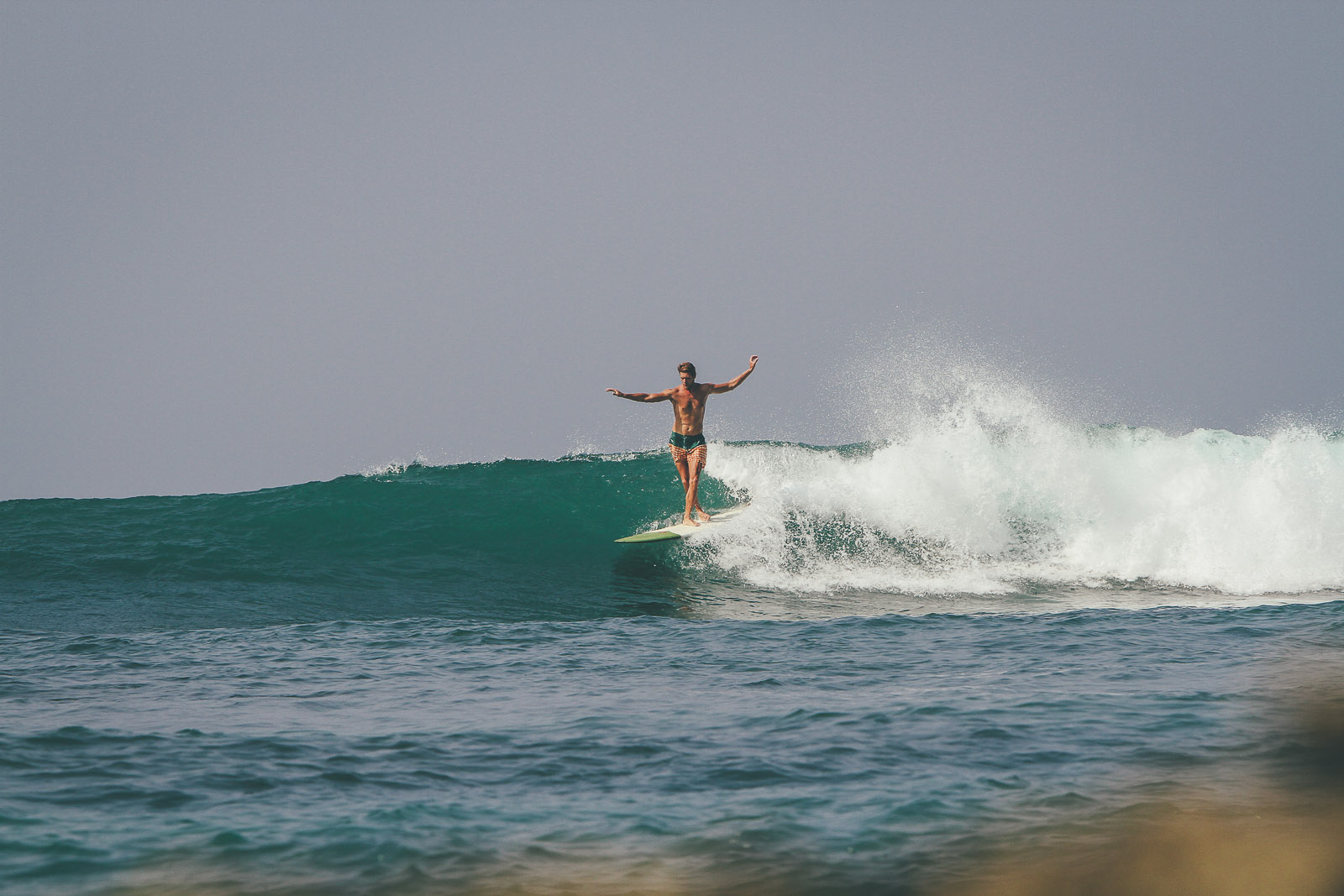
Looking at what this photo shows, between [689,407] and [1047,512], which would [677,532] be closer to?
[689,407]

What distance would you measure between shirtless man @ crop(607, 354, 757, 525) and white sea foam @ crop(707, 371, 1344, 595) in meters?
1.03

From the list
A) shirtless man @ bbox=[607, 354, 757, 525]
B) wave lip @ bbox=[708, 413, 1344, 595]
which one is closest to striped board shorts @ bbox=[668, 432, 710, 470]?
shirtless man @ bbox=[607, 354, 757, 525]

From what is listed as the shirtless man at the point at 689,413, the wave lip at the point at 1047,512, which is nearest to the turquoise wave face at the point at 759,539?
the wave lip at the point at 1047,512

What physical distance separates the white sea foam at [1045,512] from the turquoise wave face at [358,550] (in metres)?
1.67

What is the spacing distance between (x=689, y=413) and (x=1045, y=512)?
4922 mm

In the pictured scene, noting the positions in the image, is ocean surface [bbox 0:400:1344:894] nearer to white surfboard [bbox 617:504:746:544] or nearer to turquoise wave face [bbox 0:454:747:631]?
turquoise wave face [bbox 0:454:747:631]

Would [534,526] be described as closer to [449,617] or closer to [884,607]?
[449,617]

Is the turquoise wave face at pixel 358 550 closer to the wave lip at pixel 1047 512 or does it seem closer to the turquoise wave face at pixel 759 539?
the turquoise wave face at pixel 759 539

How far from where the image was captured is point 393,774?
16.0ft

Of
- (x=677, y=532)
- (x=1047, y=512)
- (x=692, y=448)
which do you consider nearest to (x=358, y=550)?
(x=677, y=532)

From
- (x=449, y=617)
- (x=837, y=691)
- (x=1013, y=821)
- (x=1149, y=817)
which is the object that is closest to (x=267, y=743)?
(x=837, y=691)

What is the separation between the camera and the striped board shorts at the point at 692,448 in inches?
469

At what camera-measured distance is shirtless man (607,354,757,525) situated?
11.6 meters

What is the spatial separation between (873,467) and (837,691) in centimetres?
834
